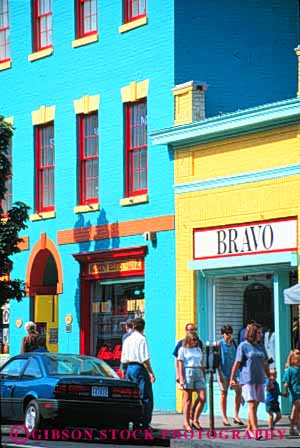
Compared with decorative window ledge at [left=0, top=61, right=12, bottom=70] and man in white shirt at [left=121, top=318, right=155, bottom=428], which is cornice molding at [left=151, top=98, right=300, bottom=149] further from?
decorative window ledge at [left=0, top=61, right=12, bottom=70]

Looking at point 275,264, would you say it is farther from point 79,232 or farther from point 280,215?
point 79,232

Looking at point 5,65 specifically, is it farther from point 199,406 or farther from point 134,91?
point 199,406

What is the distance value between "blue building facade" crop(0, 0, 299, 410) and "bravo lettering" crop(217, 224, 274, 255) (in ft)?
5.18

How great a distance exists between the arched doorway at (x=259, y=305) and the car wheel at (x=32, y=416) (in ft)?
18.3

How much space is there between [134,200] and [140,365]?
20.7 ft

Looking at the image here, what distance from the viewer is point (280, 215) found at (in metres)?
24.0

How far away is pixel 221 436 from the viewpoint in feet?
67.5

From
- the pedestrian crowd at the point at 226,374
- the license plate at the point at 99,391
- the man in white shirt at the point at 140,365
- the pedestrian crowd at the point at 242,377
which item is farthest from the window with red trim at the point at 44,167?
the license plate at the point at 99,391

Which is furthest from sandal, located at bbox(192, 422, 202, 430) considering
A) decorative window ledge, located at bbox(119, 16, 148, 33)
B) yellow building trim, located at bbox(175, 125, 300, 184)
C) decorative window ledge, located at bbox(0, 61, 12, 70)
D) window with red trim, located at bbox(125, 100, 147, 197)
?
decorative window ledge, located at bbox(0, 61, 12, 70)

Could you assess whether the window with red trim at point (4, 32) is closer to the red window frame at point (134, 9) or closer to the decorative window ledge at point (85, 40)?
the decorative window ledge at point (85, 40)

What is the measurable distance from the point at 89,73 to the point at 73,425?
11.3 m

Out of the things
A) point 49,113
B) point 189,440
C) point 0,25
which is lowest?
point 189,440

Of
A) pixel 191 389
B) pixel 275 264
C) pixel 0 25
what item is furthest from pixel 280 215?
pixel 0 25

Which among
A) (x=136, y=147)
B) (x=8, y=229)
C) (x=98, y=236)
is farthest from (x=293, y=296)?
(x=8, y=229)
